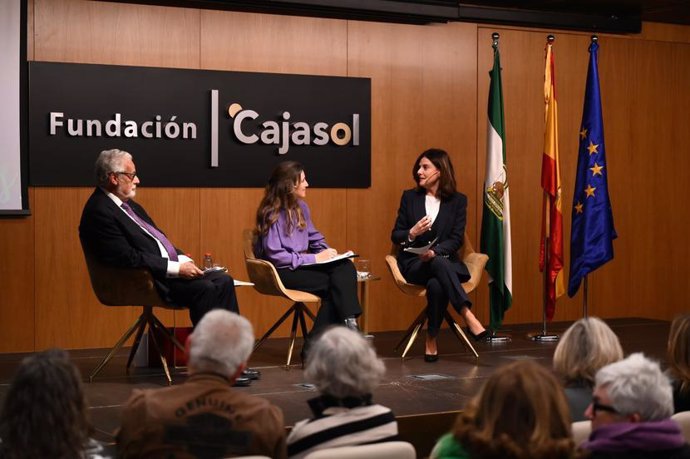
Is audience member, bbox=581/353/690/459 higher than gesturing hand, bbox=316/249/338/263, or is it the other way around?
gesturing hand, bbox=316/249/338/263

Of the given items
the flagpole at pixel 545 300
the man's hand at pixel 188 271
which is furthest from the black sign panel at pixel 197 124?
the man's hand at pixel 188 271

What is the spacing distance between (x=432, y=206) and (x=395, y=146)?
3.91ft

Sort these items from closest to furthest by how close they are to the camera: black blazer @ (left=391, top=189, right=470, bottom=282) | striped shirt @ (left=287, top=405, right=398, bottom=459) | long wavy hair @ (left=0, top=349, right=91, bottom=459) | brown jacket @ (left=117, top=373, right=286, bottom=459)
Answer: long wavy hair @ (left=0, top=349, right=91, bottom=459), brown jacket @ (left=117, top=373, right=286, bottom=459), striped shirt @ (left=287, top=405, right=398, bottom=459), black blazer @ (left=391, top=189, right=470, bottom=282)

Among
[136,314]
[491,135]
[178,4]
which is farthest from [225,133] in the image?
[491,135]

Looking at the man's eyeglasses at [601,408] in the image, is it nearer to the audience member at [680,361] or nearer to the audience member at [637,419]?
the audience member at [637,419]

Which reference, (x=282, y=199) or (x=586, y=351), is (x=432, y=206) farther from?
(x=586, y=351)

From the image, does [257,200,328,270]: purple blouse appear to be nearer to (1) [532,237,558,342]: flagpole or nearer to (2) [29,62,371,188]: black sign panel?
(2) [29,62,371,188]: black sign panel

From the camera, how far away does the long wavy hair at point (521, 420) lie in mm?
2613

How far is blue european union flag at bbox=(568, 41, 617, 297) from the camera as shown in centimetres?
797

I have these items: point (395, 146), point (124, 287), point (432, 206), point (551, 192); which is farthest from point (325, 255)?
point (551, 192)

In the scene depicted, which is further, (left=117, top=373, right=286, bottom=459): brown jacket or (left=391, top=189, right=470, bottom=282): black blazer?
(left=391, top=189, right=470, bottom=282): black blazer

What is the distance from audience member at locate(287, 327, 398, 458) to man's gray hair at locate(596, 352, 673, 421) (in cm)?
68

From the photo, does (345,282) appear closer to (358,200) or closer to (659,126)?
(358,200)

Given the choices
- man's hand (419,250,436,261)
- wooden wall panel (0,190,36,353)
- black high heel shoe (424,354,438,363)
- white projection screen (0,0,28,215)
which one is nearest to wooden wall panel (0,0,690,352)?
wooden wall panel (0,190,36,353)
